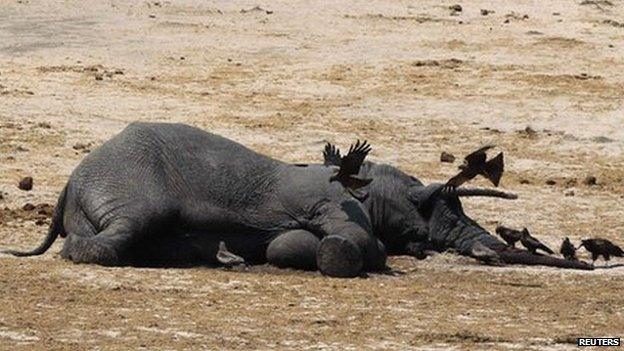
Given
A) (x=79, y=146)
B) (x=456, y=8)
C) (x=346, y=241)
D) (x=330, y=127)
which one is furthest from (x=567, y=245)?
(x=456, y=8)

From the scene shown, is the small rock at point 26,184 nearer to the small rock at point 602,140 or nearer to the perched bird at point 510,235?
the perched bird at point 510,235

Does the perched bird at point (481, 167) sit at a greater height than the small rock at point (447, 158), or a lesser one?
greater

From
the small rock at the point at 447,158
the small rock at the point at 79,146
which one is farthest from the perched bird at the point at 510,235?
the small rock at the point at 79,146

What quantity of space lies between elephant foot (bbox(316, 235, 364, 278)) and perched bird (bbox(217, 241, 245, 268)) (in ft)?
2.06

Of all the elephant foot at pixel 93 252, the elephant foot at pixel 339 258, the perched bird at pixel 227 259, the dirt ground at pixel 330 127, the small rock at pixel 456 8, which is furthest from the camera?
the small rock at pixel 456 8

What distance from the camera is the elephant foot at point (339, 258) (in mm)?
12805

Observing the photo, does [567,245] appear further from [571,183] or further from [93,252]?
[571,183]

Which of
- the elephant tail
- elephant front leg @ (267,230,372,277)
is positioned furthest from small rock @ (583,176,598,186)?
the elephant tail

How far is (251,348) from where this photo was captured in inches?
394

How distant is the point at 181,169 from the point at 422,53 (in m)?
12.9

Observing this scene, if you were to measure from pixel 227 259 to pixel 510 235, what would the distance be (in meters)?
2.45

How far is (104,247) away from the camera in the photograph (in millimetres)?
12617

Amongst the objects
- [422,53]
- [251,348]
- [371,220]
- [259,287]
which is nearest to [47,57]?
[422,53]

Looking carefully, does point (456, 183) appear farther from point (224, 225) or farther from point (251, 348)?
point (251, 348)
